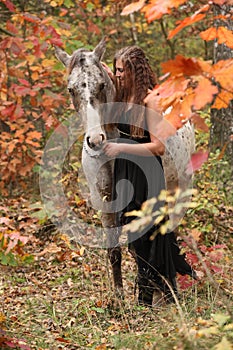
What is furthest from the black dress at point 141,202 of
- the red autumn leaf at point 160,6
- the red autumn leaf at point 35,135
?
the red autumn leaf at point 35,135

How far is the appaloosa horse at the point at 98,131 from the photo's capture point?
12.9 ft

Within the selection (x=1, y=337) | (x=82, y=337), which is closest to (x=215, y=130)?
(x=82, y=337)

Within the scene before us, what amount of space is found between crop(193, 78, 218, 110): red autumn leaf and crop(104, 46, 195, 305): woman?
170 cm

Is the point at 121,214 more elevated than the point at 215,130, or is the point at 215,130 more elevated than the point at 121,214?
the point at 215,130

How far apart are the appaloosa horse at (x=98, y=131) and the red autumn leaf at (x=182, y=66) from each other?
1.46 metres

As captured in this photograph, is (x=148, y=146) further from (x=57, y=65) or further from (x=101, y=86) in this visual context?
(x=57, y=65)

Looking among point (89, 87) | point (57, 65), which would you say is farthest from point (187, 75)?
point (57, 65)

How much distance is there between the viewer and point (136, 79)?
13.7ft

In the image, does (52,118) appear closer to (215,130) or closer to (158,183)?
(215,130)

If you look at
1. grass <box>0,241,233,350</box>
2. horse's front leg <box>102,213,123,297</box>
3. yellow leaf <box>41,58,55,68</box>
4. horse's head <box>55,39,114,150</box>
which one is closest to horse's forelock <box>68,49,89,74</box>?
horse's head <box>55,39,114,150</box>

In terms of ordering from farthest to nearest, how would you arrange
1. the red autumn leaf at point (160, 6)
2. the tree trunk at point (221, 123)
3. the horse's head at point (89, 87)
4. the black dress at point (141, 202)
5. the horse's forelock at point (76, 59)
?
the tree trunk at point (221, 123)
the black dress at point (141, 202)
the horse's forelock at point (76, 59)
the horse's head at point (89, 87)
the red autumn leaf at point (160, 6)

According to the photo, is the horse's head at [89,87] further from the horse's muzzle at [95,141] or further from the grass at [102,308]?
the grass at [102,308]

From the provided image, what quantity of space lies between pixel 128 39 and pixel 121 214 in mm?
8232

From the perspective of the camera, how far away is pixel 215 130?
7152mm
